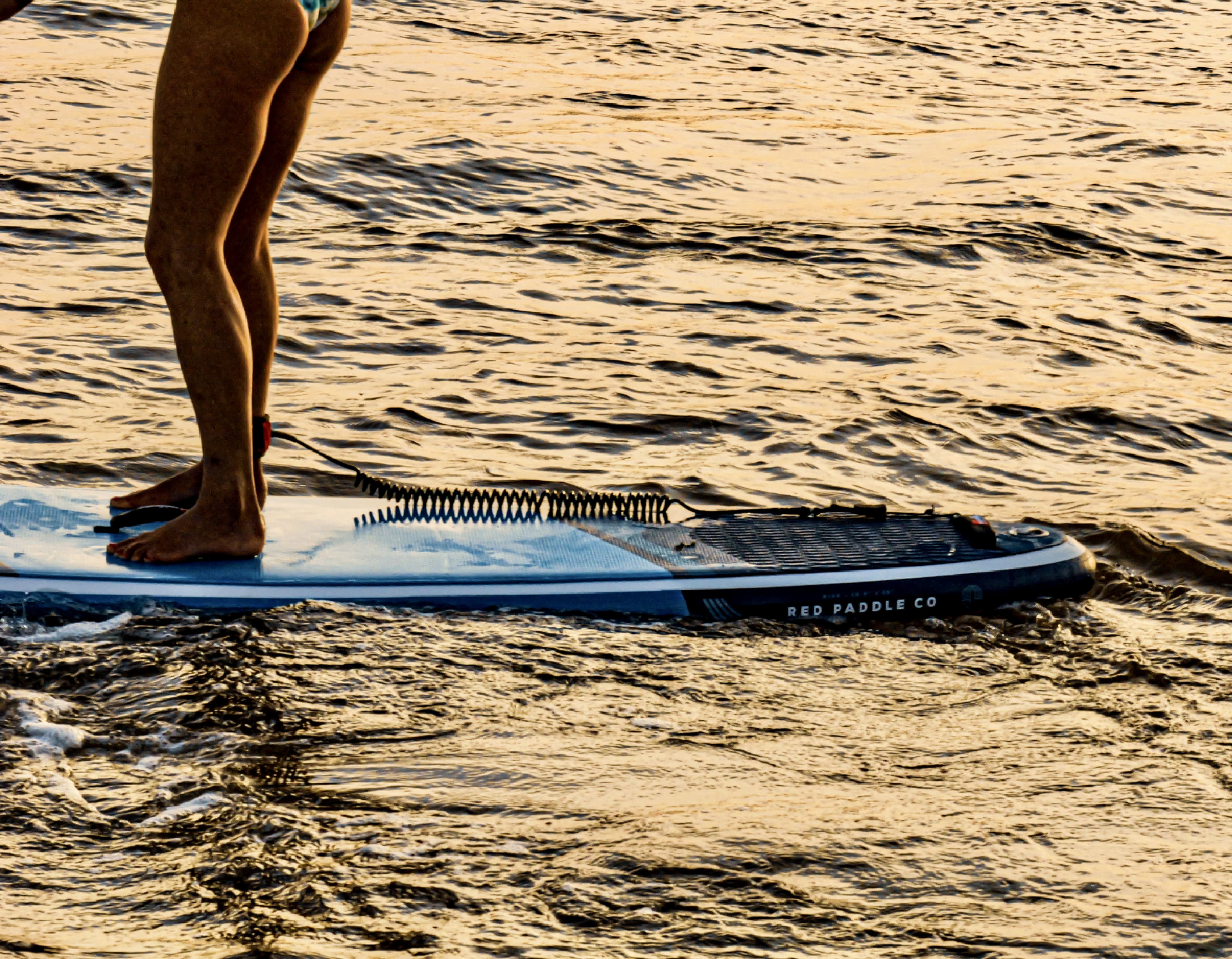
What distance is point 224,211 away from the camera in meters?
3.48

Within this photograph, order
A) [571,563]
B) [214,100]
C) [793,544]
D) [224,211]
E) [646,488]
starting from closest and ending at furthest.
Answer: [214,100], [224,211], [571,563], [793,544], [646,488]

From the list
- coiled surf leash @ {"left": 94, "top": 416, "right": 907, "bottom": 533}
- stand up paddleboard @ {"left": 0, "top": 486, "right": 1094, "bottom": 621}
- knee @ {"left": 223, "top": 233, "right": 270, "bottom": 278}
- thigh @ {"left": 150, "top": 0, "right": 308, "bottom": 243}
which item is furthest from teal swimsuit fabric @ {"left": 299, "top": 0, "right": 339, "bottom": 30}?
stand up paddleboard @ {"left": 0, "top": 486, "right": 1094, "bottom": 621}

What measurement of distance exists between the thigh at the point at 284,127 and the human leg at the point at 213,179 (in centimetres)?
12

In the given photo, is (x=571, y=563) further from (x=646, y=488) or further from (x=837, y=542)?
(x=646, y=488)

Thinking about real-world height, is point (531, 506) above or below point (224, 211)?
below

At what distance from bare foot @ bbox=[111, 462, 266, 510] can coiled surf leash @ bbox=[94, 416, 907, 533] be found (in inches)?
1.4

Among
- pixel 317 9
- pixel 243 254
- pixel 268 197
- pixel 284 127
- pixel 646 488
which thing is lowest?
pixel 646 488

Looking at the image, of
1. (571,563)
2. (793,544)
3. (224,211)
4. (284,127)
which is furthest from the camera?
(793,544)

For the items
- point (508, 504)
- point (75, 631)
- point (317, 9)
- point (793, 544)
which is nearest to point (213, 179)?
point (317, 9)

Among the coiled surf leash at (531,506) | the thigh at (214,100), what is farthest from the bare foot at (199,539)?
the thigh at (214,100)

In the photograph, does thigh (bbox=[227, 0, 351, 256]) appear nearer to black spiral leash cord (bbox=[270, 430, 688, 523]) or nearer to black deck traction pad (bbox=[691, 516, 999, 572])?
black spiral leash cord (bbox=[270, 430, 688, 523])

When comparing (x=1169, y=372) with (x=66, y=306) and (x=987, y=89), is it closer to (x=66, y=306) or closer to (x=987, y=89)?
(x=66, y=306)

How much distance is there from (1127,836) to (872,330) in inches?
182

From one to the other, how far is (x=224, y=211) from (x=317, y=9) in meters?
0.52
